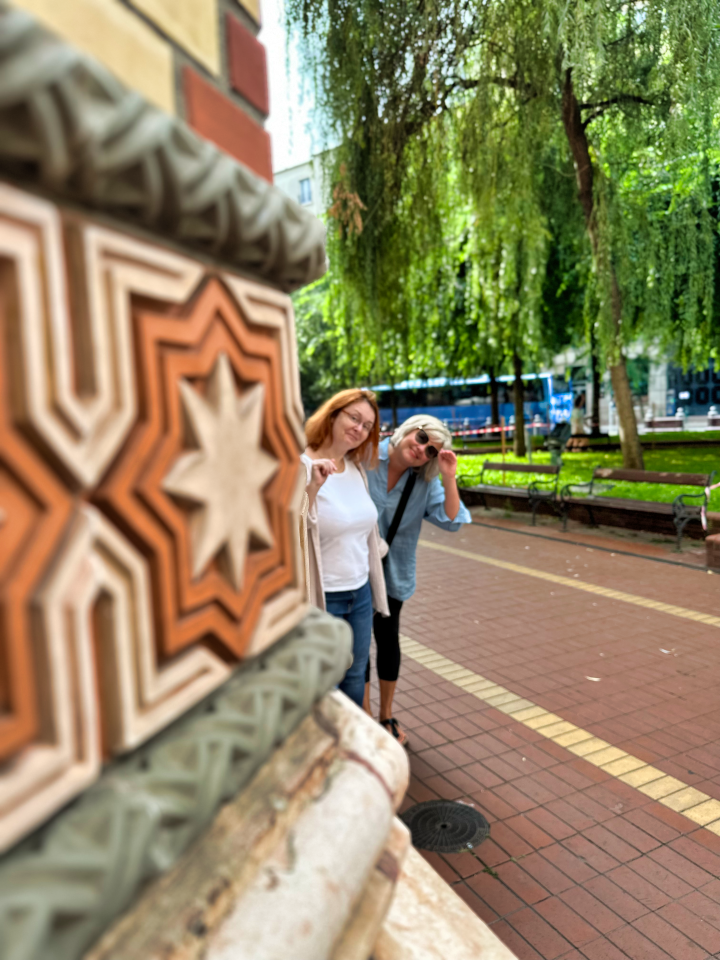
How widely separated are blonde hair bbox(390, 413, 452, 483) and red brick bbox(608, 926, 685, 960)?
2.10 meters

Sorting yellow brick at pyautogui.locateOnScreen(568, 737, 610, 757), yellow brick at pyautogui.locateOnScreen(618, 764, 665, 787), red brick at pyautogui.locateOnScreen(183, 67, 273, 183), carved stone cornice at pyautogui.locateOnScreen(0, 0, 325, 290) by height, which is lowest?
yellow brick at pyautogui.locateOnScreen(618, 764, 665, 787)

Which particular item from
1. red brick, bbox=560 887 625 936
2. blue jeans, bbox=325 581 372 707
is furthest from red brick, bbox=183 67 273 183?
red brick, bbox=560 887 625 936

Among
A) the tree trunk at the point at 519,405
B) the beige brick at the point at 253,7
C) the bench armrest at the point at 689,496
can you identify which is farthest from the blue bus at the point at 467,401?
the beige brick at the point at 253,7

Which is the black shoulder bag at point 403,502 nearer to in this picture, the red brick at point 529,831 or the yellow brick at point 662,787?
the red brick at point 529,831

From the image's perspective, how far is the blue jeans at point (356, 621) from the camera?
326cm

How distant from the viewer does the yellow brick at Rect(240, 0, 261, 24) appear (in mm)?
1198

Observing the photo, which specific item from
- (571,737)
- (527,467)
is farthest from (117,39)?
(527,467)

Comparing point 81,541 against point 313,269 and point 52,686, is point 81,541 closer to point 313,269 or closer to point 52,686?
point 52,686

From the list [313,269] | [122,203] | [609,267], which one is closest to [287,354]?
[313,269]

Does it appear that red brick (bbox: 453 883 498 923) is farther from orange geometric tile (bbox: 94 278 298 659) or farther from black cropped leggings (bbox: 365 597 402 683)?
orange geometric tile (bbox: 94 278 298 659)

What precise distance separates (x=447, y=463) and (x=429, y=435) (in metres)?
0.17

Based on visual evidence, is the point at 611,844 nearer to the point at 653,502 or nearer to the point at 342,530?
the point at 342,530

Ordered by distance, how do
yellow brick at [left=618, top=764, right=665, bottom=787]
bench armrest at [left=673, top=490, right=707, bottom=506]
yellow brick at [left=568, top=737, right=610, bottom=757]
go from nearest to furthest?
yellow brick at [left=618, top=764, right=665, bottom=787], yellow brick at [left=568, top=737, right=610, bottom=757], bench armrest at [left=673, top=490, right=707, bottom=506]

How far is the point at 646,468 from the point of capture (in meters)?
13.9
